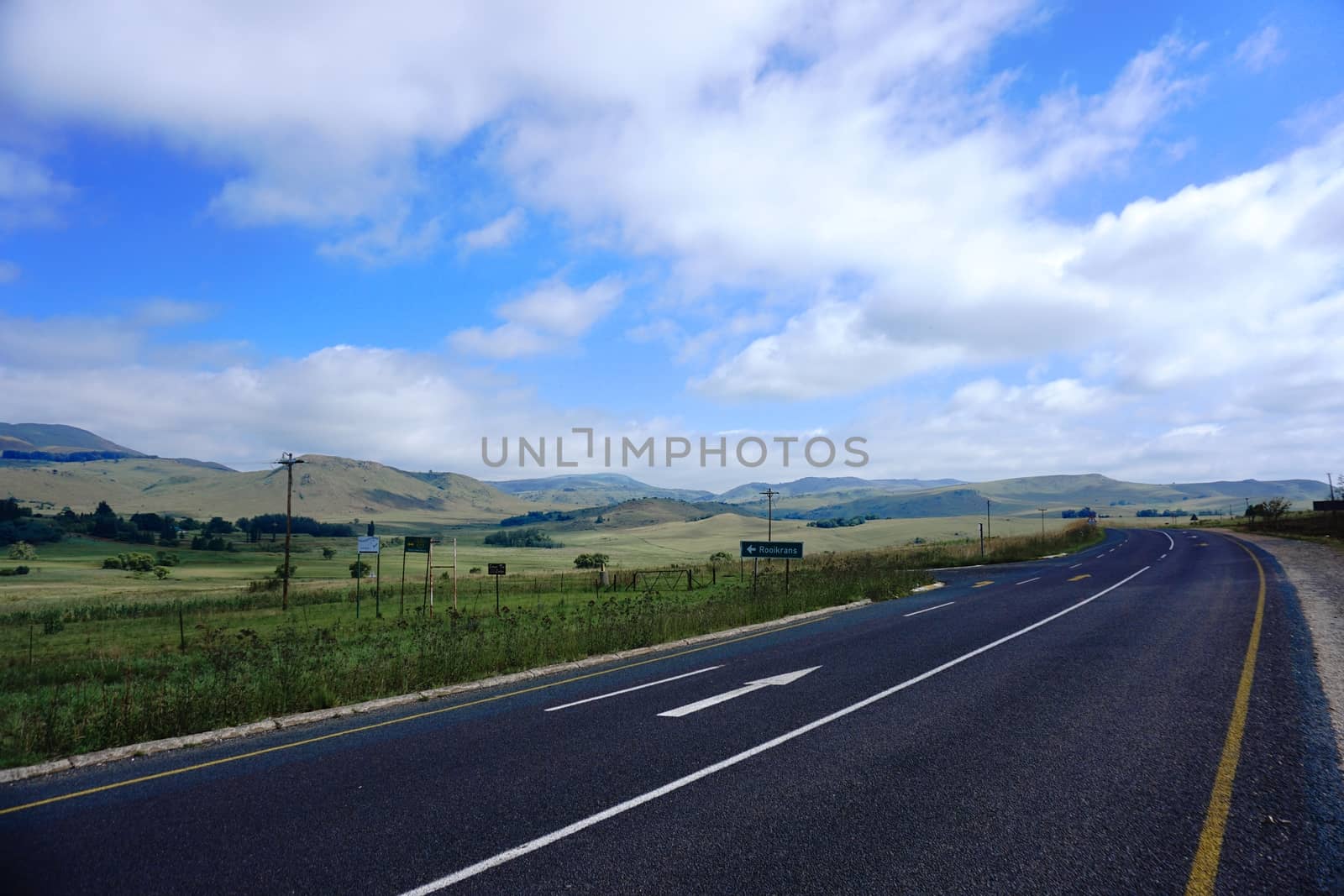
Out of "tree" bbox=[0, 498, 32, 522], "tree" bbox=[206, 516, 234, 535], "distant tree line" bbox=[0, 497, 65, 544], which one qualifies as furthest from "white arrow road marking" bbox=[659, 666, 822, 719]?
"tree" bbox=[0, 498, 32, 522]

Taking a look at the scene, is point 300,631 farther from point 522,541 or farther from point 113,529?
point 113,529

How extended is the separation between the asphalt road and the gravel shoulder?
362 mm

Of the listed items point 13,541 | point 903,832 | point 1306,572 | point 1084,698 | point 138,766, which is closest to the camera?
point 903,832

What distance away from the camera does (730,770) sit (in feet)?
24.5

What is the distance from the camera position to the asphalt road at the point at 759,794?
17.5 feet

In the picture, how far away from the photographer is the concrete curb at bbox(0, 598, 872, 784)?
8305 millimetres

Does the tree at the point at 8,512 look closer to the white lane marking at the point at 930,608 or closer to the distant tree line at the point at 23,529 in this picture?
the distant tree line at the point at 23,529

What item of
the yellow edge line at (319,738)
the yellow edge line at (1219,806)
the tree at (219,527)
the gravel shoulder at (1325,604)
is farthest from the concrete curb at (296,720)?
the tree at (219,527)

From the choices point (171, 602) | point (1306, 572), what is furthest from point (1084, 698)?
point (171, 602)

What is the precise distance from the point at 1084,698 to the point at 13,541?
178047 millimetres

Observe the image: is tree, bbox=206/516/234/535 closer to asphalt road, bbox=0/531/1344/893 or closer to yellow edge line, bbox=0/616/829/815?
yellow edge line, bbox=0/616/829/815

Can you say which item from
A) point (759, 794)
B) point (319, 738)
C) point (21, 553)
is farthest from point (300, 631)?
point (21, 553)

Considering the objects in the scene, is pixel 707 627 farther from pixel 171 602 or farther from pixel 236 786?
pixel 171 602

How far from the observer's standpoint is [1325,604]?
20.0 meters
